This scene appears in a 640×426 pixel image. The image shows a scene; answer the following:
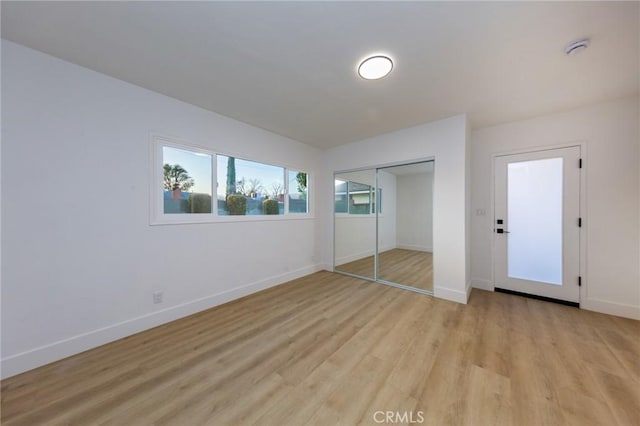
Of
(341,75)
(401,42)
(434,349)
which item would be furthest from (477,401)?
(341,75)

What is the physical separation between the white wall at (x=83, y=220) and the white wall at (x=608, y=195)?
190 inches

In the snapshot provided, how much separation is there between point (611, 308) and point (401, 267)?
2589mm

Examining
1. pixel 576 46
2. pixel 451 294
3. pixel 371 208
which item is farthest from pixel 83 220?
pixel 576 46

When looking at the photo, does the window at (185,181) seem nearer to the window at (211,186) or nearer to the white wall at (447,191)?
the window at (211,186)

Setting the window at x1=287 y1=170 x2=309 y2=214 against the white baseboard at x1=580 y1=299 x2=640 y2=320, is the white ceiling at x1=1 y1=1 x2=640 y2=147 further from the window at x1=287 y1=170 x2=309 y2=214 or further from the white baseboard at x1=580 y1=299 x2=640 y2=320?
the white baseboard at x1=580 y1=299 x2=640 y2=320

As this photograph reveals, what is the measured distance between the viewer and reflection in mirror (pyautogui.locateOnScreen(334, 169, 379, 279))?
4402 millimetres

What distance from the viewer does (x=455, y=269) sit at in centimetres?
301

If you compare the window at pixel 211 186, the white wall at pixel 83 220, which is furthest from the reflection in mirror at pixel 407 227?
the white wall at pixel 83 220

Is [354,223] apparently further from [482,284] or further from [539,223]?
[539,223]

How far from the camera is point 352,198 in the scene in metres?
4.72

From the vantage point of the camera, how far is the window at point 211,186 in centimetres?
250

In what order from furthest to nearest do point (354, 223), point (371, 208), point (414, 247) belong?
point (354, 223), point (414, 247), point (371, 208)

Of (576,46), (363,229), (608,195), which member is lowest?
(363,229)

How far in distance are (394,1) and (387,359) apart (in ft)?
8.77
